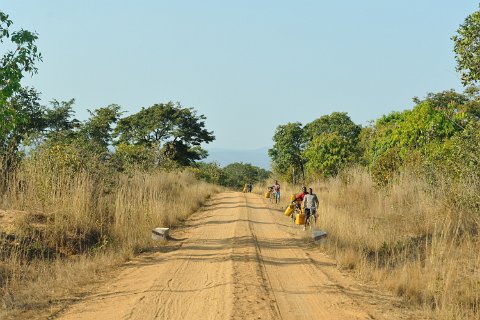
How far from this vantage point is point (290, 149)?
165 feet

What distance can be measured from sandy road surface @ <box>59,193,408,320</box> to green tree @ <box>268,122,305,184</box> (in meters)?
35.2

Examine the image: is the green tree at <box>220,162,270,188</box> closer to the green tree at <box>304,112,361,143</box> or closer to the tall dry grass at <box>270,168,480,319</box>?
the green tree at <box>304,112,361,143</box>

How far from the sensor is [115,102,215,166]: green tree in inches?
1734

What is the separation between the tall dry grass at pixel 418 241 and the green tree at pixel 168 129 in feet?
80.0

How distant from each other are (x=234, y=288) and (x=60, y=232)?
554 centimetres

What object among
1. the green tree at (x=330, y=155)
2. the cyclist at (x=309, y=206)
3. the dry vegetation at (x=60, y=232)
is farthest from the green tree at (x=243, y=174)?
the dry vegetation at (x=60, y=232)

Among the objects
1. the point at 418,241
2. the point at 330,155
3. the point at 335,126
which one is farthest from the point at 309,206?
the point at 335,126

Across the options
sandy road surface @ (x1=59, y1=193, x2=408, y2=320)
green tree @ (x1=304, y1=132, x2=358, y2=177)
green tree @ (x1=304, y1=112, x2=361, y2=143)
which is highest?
green tree @ (x1=304, y1=112, x2=361, y2=143)

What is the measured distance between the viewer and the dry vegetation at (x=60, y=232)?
9.48m

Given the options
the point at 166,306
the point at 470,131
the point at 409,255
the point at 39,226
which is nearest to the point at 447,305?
the point at 409,255

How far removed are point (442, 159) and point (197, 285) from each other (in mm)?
10653

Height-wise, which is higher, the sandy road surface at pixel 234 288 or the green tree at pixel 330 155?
the green tree at pixel 330 155

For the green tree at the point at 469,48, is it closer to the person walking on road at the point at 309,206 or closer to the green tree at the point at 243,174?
the person walking on road at the point at 309,206

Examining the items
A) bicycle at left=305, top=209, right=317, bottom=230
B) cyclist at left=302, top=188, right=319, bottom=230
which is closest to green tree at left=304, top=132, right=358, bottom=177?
bicycle at left=305, top=209, right=317, bottom=230
